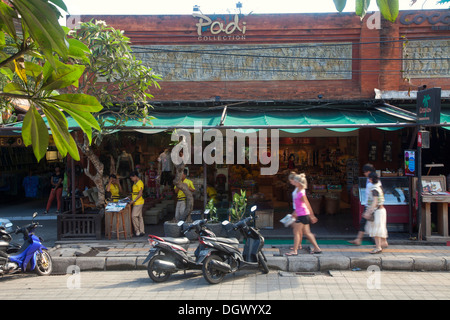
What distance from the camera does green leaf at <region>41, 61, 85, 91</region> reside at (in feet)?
5.63

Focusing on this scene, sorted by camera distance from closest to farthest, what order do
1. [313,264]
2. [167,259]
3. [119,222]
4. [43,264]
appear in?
[167,259] → [43,264] → [313,264] → [119,222]

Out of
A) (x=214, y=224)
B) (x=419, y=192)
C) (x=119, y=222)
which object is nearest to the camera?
(x=419, y=192)

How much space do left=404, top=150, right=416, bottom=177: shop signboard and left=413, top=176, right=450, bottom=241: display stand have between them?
0.21 metres

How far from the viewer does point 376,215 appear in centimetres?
841

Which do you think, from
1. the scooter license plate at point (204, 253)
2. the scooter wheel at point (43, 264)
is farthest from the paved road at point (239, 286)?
the scooter license plate at point (204, 253)

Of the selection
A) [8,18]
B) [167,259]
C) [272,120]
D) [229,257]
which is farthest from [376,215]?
[8,18]

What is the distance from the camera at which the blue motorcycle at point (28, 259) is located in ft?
23.2

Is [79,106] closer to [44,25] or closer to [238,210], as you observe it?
[44,25]

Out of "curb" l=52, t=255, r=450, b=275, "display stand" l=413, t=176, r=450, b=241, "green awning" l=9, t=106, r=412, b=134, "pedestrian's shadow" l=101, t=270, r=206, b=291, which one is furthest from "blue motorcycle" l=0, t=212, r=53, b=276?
"display stand" l=413, t=176, r=450, b=241

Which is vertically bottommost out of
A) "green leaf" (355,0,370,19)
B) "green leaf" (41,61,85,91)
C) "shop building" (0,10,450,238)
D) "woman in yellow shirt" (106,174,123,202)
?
"woman in yellow shirt" (106,174,123,202)

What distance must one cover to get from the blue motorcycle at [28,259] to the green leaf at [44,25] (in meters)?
6.75

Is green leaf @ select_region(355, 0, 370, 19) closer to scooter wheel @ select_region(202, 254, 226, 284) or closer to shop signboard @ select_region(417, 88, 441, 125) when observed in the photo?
scooter wheel @ select_region(202, 254, 226, 284)

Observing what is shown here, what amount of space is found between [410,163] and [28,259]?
8.86 metres

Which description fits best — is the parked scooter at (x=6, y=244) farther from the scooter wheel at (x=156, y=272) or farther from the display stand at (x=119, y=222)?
the scooter wheel at (x=156, y=272)
